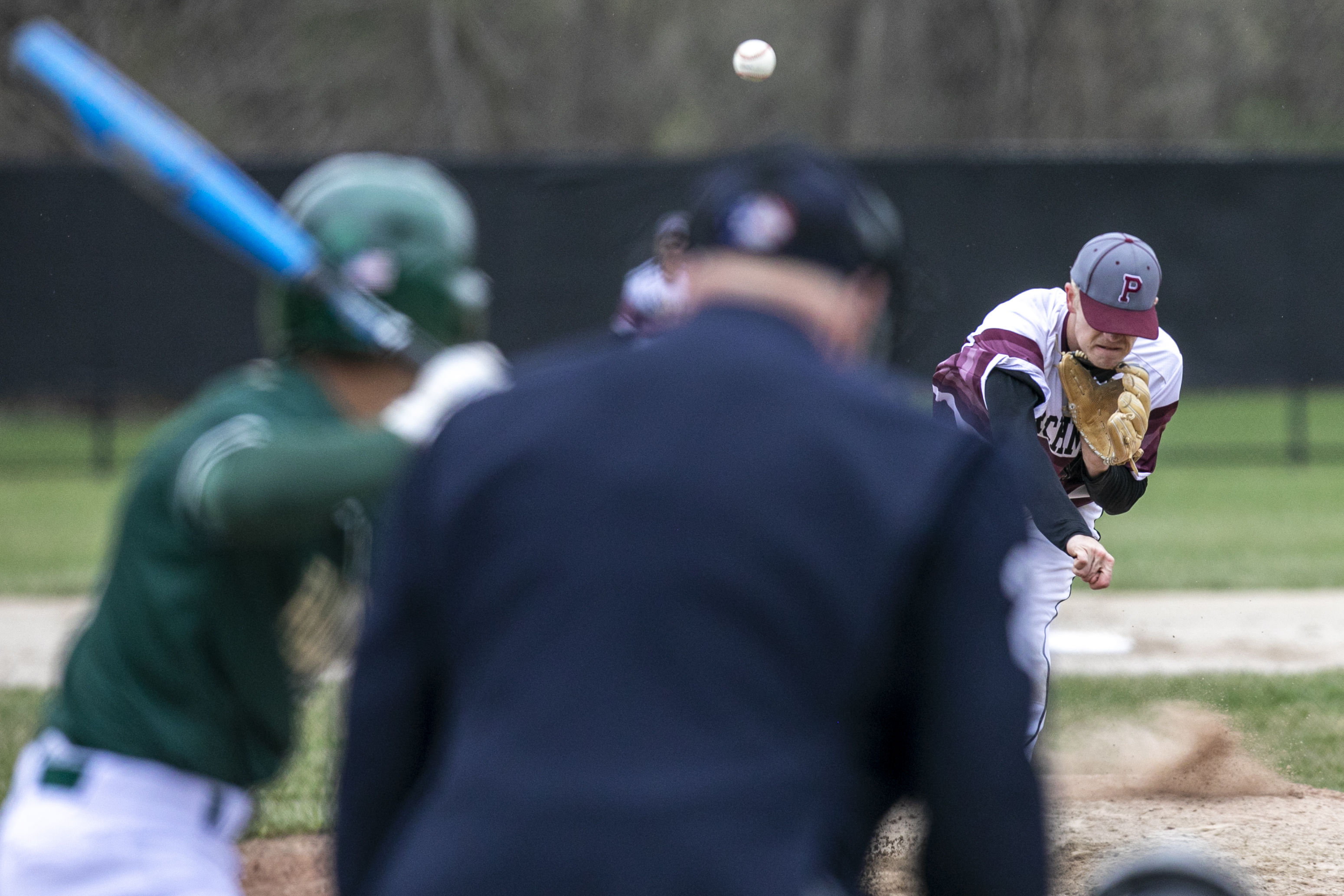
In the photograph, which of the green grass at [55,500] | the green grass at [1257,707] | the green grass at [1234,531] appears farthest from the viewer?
the green grass at [55,500]

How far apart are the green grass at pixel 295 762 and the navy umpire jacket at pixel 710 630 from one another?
324 cm

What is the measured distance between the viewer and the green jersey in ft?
6.77

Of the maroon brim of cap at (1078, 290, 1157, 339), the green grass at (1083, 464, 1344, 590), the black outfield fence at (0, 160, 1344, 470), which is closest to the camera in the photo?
the maroon brim of cap at (1078, 290, 1157, 339)

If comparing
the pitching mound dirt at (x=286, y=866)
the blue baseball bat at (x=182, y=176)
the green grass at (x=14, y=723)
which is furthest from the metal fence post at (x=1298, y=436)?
the blue baseball bat at (x=182, y=176)

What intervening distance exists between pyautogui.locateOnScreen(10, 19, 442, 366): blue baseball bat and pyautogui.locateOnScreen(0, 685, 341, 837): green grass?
2.49 metres

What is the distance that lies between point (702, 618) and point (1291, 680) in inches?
251

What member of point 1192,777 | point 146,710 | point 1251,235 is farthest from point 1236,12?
point 146,710

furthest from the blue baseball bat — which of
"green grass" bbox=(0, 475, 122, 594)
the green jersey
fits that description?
"green grass" bbox=(0, 475, 122, 594)

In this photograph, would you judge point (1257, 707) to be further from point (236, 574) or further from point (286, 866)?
point (236, 574)

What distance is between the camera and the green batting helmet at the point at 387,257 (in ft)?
7.47

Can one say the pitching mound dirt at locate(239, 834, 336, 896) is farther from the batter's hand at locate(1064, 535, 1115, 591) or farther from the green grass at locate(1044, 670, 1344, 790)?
the green grass at locate(1044, 670, 1344, 790)

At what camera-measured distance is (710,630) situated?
5.16 ft

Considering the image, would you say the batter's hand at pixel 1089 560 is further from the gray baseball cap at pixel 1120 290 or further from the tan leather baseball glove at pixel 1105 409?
the gray baseball cap at pixel 1120 290

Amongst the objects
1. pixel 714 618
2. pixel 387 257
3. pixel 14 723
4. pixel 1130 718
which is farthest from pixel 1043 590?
pixel 14 723
